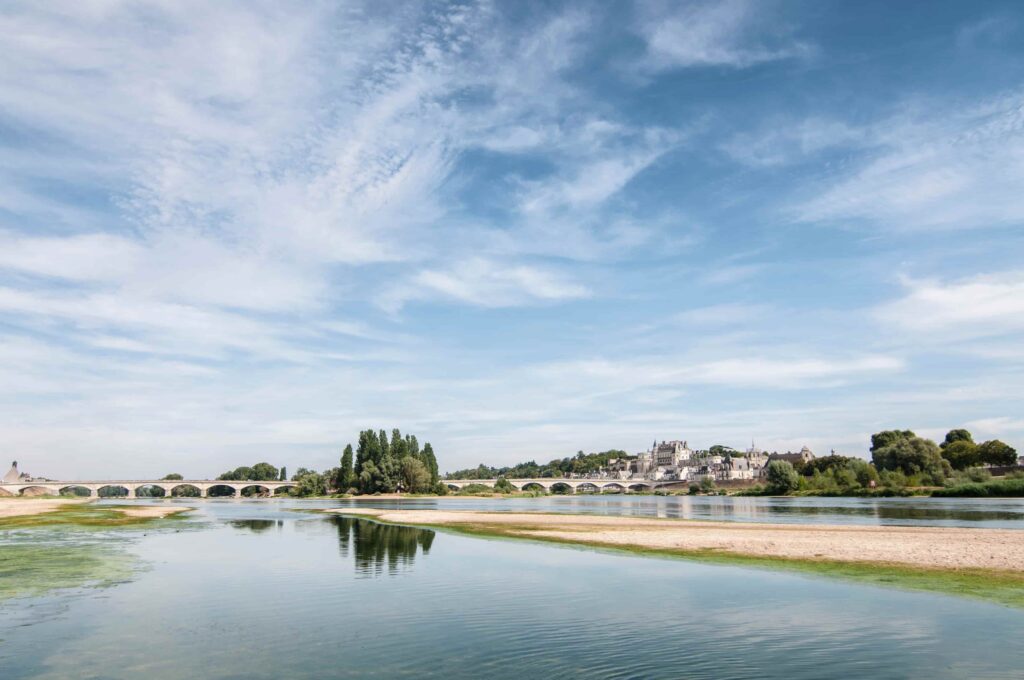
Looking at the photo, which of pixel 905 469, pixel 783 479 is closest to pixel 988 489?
pixel 905 469

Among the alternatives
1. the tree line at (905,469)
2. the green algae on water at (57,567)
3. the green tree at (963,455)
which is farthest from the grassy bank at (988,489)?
the green algae on water at (57,567)

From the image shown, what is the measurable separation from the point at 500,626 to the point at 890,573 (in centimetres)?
2138

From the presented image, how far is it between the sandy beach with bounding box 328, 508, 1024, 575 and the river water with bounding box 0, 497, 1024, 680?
822 centimetres

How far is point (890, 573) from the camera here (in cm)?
3156

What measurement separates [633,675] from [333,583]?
18.8m

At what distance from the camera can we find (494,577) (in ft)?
105

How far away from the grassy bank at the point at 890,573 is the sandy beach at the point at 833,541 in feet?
3.29

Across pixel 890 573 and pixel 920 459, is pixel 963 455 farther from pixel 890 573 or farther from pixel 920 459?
pixel 890 573

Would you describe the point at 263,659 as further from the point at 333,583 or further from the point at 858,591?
the point at 858,591

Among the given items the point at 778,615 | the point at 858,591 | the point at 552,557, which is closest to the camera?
the point at 778,615

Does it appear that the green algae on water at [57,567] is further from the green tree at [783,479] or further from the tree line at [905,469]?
the green tree at [783,479]

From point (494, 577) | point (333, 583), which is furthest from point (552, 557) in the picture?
point (333, 583)

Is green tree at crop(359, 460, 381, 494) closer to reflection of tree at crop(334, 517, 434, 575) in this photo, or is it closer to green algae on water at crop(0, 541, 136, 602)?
reflection of tree at crop(334, 517, 434, 575)

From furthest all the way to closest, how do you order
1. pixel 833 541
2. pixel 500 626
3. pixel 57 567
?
1. pixel 833 541
2. pixel 57 567
3. pixel 500 626
